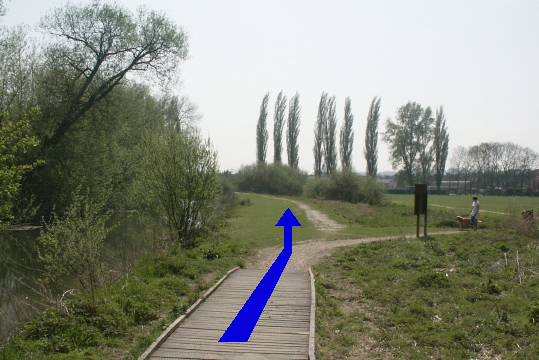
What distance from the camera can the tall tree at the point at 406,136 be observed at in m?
81.8

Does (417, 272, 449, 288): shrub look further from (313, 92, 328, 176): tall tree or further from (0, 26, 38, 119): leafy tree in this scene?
(313, 92, 328, 176): tall tree

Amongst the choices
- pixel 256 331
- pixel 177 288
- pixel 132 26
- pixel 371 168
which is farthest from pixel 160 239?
pixel 371 168

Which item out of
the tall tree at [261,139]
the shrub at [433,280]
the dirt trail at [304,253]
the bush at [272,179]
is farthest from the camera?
the tall tree at [261,139]

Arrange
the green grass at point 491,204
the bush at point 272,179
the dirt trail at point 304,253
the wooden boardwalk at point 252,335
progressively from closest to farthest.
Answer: the wooden boardwalk at point 252,335, the dirt trail at point 304,253, the green grass at point 491,204, the bush at point 272,179

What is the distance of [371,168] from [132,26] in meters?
57.2

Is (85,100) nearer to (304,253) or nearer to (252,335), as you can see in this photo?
(304,253)

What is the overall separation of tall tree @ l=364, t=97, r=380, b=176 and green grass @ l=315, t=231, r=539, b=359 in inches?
2477

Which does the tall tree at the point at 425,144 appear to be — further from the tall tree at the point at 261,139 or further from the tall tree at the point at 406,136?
the tall tree at the point at 261,139

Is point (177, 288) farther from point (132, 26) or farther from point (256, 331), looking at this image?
point (132, 26)

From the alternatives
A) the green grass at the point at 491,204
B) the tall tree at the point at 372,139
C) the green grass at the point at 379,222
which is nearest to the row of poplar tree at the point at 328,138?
the tall tree at the point at 372,139

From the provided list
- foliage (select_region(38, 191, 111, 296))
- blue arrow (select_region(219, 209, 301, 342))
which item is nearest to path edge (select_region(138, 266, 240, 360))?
blue arrow (select_region(219, 209, 301, 342))

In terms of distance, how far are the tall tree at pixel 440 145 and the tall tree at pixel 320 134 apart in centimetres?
1990

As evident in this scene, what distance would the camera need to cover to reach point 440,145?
8775 centimetres

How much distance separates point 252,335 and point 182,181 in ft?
32.7
